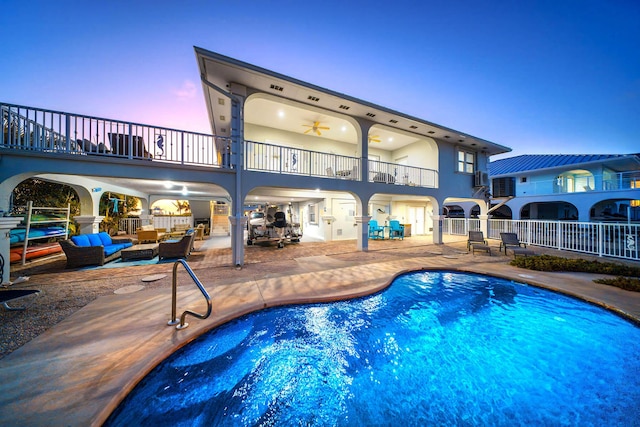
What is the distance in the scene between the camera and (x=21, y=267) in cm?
659

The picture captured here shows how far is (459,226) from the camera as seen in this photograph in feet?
53.3

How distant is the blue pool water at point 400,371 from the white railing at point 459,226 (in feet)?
38.6

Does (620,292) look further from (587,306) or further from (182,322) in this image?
(182,322)

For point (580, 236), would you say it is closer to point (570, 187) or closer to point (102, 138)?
point (570, 187)

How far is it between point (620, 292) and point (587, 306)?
4.46 feet

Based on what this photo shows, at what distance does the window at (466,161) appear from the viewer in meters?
13.2

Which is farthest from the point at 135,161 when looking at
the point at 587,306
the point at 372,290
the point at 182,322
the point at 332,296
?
the point at 587,306

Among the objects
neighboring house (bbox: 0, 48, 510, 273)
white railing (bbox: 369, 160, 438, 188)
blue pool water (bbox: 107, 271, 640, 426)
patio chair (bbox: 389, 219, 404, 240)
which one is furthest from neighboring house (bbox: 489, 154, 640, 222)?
blue pool water (bbox: 107, 271, 640, 426)

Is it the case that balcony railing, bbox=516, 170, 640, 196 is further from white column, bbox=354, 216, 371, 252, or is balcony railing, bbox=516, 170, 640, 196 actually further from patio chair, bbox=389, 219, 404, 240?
white column, bbox=354, 216, 371, 252

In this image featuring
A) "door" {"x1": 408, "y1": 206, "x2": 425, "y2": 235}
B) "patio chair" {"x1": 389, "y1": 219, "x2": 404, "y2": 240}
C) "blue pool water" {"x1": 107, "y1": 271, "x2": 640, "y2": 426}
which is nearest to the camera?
"blue pool water" {"x1": 107, "y1": 271, "x2": 640, "y2": 426}

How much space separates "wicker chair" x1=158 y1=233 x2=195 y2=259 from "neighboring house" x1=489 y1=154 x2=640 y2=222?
16664mm

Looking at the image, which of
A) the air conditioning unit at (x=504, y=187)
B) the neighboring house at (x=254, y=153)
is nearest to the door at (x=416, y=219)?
the neighboring house at (x=254, y=153)

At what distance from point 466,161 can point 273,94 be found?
490 inches

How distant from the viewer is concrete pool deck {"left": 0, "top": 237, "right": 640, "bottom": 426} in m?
2.01
